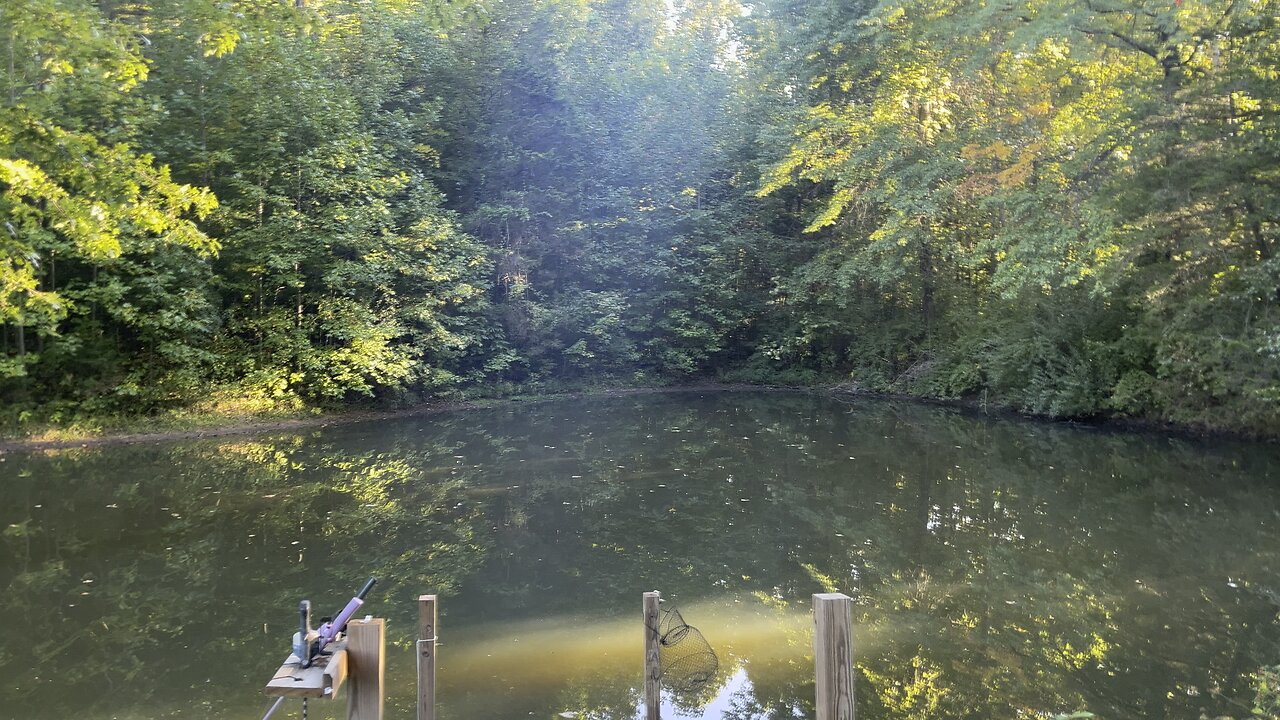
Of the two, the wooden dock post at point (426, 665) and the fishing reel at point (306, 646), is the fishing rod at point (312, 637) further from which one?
the wooden dock post at point (426, 665)

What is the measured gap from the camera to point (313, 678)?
3352mm

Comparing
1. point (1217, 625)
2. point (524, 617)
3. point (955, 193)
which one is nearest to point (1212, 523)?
point (1217, 625)

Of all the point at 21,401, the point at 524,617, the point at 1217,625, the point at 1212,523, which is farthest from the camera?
the point at 21,401

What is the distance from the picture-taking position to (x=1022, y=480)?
11.9 meters

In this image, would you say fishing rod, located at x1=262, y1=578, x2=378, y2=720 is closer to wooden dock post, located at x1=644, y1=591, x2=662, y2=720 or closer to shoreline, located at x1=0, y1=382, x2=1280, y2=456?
wooden dock post, located at x1=644, y1=591, x2=662, y2=720

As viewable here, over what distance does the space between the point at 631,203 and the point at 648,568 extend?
1661 centimetres

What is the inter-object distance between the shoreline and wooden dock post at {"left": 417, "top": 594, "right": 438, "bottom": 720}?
1200 cm

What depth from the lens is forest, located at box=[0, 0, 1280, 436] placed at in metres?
11.5

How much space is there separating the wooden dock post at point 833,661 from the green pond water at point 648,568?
171 cm

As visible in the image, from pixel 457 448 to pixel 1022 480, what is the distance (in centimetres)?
857

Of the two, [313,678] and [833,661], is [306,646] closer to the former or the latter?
[313,678]

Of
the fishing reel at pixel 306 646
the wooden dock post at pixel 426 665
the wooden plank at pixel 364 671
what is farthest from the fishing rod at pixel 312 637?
the wooden dock post at pixel 426 665

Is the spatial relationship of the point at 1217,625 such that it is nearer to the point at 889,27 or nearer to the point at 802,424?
the point at 802,424

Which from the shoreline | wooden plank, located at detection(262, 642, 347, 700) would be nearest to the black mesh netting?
wooden plank, located at detection(262, 642, 347, 700)
